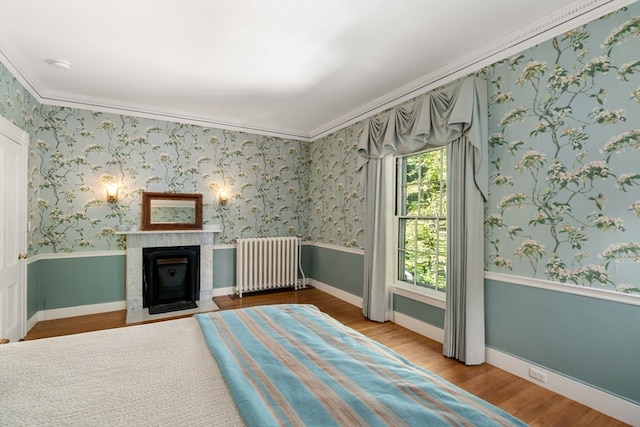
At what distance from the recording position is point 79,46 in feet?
8.79

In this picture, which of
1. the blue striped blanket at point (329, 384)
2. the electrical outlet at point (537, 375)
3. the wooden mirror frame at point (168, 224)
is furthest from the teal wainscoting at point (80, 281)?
the electrical outlet at point (537, 375)

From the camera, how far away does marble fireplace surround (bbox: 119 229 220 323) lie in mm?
3980

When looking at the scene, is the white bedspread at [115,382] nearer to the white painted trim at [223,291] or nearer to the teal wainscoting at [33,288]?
the teal wainscoting at [33,288]

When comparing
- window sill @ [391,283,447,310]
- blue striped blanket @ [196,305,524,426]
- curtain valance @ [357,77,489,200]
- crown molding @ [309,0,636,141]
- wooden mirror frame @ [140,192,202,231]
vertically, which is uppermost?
crown molding @ [309,0,636,141]

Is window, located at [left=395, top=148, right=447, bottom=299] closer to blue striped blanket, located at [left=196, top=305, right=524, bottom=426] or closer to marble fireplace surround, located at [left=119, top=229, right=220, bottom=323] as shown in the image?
blue striped blanket, located at [left=196, top=305, right=524, bottom=426]

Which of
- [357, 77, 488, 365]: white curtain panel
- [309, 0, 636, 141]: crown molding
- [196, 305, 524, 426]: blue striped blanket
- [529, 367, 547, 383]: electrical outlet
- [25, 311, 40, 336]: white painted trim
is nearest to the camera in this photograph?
[196, 305, 524, 426]: blue striped blanket

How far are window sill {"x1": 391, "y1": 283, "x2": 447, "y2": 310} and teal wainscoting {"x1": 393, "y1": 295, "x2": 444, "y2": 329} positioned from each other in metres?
0.04

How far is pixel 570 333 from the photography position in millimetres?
2135

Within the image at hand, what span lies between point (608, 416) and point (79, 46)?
502 cm

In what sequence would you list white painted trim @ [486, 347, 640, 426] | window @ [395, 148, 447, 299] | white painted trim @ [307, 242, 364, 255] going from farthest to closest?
white painted trim @ [307, 242, 364, 255]
window @ [395, 148, 447, 299]
white painted trim @ [486, 347, 640, 426]

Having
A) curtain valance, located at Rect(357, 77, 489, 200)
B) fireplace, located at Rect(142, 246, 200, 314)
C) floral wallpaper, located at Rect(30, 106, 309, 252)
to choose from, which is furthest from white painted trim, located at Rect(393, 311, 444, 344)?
fireplace, located at Rect(142, 246, 200, 314)

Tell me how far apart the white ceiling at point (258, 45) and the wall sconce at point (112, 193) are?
1.04 metres

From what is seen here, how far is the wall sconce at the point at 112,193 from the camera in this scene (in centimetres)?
395

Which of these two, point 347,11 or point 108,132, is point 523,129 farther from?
point 108,132
